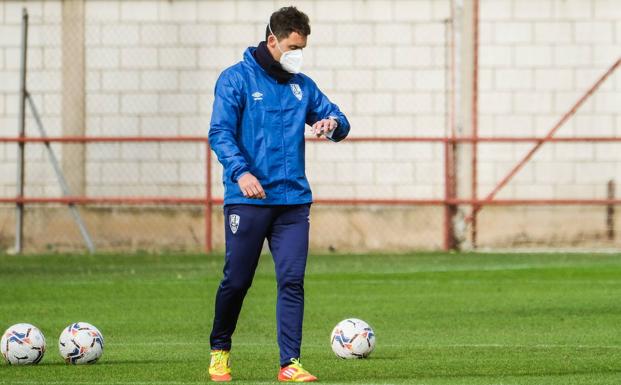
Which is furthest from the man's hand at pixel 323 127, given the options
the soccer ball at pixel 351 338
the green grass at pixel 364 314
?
the soccer ball at pixel 351 338

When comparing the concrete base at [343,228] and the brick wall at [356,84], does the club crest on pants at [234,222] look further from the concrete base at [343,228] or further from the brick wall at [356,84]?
the brick wall at [356,84]

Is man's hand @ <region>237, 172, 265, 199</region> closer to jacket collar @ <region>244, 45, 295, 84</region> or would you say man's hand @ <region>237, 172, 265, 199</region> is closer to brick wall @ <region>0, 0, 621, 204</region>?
jacket collar @ <region>244, 45, 295, 84</region>

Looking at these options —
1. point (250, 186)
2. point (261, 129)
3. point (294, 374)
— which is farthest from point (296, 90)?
point (294, 374)

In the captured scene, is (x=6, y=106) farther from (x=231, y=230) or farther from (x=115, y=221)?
(x=231, y=230)

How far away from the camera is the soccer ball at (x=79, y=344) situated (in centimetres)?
981

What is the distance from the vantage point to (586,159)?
895 inches

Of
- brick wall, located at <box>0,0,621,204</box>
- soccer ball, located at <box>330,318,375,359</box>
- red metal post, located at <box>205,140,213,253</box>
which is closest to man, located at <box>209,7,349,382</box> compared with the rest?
soccer ball, located at <box>330,318,375,359</box>

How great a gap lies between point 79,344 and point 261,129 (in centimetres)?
219

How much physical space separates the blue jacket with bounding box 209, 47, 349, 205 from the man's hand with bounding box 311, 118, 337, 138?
98mm

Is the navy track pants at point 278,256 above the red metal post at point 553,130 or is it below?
below

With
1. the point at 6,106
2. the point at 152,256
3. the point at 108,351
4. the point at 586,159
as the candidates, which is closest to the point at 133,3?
the point at 6,106

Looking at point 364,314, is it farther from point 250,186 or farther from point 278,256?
point 250,186

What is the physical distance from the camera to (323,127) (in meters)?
8.70

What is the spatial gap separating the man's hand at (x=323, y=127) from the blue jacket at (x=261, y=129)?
98 millimetres
